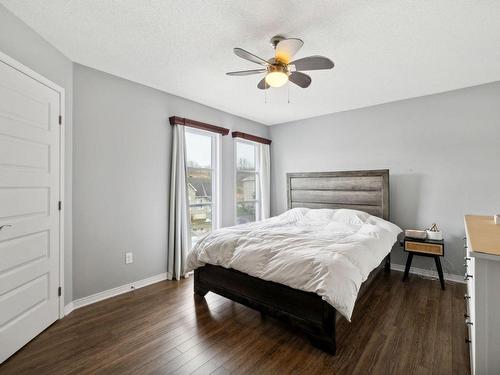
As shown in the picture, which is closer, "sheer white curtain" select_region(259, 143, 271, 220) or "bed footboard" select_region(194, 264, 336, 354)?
"bed footboard" select_region(194, 264, 336, 354)

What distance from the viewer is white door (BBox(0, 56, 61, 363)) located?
1.86m

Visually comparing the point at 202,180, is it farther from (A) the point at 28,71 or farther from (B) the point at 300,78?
(A) the point at 28,71

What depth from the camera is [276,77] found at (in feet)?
7.15

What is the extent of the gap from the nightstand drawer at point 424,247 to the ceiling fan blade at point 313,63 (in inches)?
105

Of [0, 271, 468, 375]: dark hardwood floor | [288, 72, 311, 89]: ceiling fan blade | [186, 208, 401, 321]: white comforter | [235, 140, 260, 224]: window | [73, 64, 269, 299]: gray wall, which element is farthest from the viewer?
[235, 140, 260, 224]: window

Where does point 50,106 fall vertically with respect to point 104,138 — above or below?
above

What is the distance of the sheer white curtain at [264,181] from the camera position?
5.17 meters

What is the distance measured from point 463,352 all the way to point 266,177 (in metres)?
3.87

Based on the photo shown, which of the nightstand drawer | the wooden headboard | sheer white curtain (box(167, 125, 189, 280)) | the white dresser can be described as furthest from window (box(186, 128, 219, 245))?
the white dresser

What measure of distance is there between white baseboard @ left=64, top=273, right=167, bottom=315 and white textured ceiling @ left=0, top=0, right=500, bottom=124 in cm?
262

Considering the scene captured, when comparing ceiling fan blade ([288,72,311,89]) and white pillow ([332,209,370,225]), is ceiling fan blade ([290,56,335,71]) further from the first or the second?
white pillow ([332,209,370,225])

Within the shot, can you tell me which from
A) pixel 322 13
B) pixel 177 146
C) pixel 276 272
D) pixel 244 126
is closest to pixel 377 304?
pixel 276 272

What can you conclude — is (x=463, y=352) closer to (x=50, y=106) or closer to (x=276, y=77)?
(x=276, y=77)

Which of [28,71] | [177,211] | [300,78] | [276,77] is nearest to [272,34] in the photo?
[276,77]
